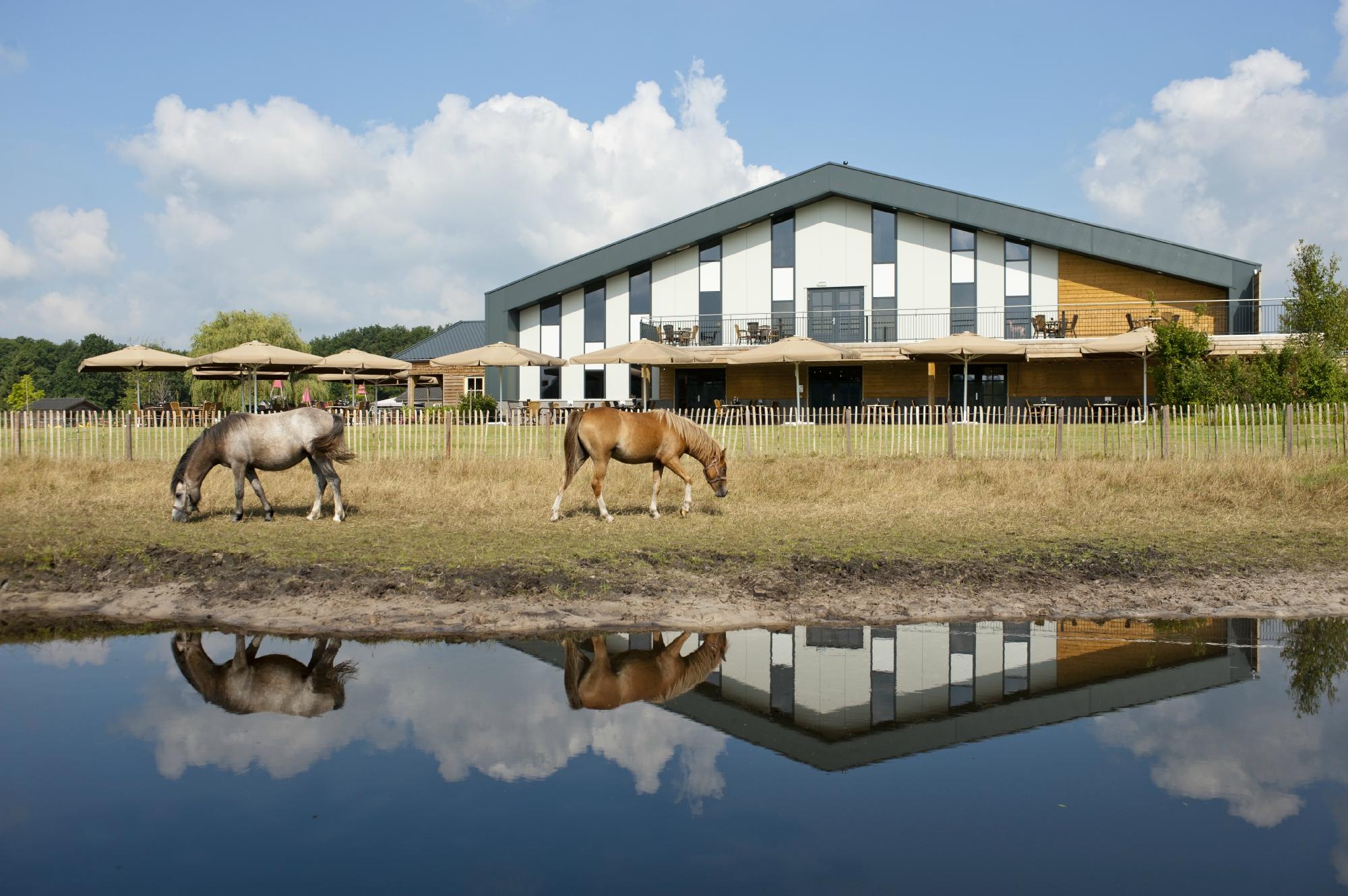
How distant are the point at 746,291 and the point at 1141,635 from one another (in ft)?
106

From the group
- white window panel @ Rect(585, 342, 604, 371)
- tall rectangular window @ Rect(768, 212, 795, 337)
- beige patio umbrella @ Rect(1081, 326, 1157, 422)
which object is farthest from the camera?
white window panel @ Rect(585, 342, 604, 371)

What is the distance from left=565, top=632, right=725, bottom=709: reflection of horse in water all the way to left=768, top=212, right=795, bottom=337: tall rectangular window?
32232 mm

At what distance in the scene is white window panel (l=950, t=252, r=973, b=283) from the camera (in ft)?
125

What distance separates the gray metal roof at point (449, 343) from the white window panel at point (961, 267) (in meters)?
25.3

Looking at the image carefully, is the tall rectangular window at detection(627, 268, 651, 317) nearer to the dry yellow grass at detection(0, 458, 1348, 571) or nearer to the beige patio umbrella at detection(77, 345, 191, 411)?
the beige patio umbrella at detection(77, 345, 191, 411)

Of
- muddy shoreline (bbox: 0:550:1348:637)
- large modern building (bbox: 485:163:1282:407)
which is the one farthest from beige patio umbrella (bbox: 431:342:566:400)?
muddy shoreline (bbox: 0:550:1348:637)

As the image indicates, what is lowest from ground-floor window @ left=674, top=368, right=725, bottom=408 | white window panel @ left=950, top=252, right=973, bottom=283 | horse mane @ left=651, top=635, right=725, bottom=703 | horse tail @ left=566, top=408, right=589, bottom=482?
horse mane @ left=651, top=635, right=725, bottom=703

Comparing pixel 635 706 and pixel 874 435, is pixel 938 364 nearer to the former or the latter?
pixel 874 435

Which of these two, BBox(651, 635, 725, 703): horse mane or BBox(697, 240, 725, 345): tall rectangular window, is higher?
BBox(697, 240, 725, 345): tall rectangular window

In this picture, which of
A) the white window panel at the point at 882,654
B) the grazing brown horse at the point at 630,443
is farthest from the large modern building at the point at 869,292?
the white window panel at the point at 882,654

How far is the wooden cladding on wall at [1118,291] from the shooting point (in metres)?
35.5

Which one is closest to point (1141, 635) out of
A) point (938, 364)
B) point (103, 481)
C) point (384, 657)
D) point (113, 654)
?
point (384, 657)

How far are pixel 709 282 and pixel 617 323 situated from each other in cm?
424

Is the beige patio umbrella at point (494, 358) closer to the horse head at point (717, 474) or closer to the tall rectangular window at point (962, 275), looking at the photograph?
the tall rectangular window at point (962, 275)
